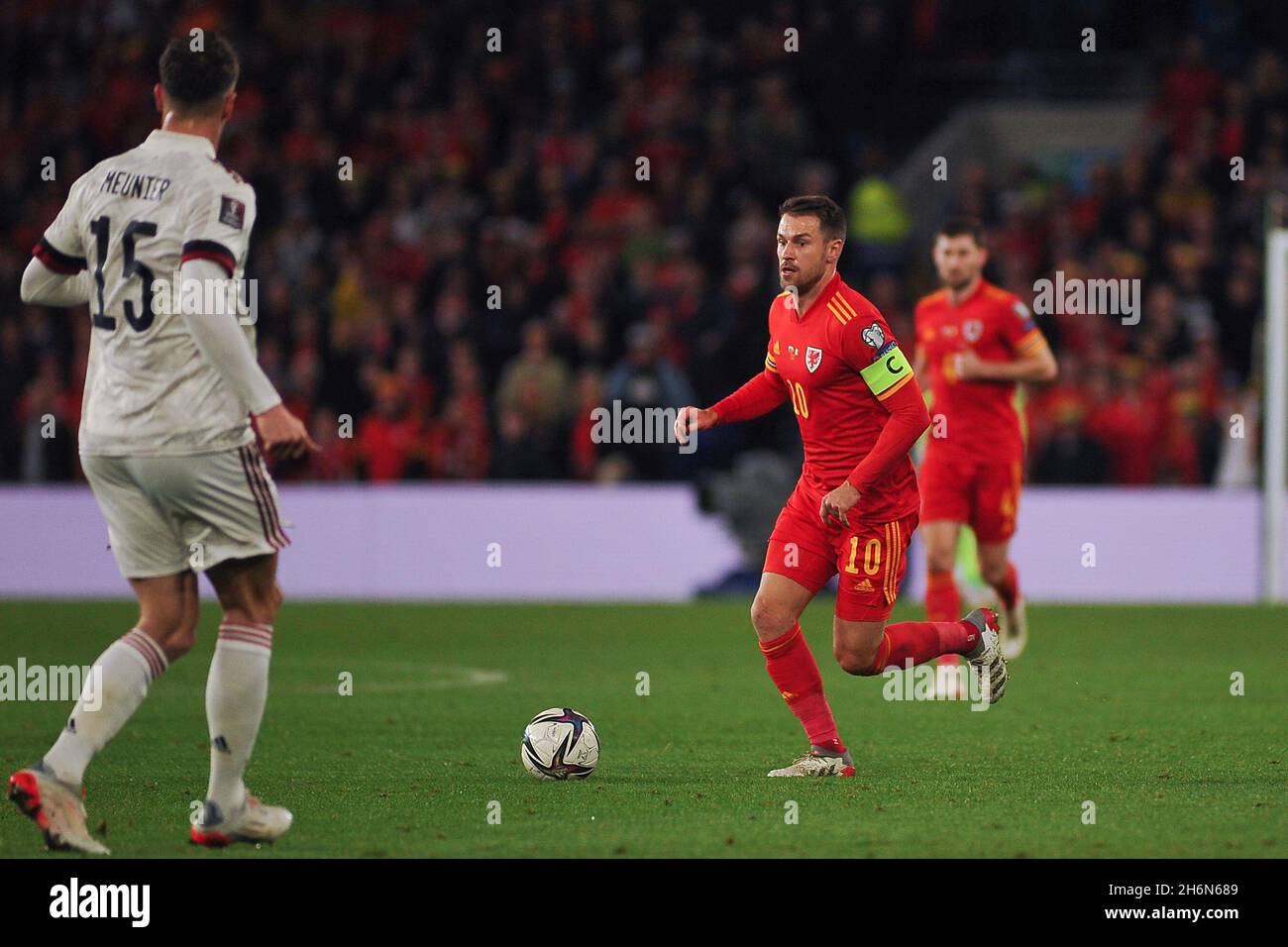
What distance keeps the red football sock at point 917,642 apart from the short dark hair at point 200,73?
10.4ft

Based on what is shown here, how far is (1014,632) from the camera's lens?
11.6 m

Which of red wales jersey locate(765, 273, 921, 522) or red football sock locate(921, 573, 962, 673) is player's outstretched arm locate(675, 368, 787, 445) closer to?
red wales jersey locate(765, 273, 921, 522)

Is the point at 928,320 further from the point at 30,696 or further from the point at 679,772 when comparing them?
the point at 30,696

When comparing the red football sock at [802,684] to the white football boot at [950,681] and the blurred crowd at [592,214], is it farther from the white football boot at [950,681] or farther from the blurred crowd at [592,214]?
the blurred crowd at [592,214]

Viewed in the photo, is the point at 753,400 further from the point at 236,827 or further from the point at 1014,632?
the point at 1014,632

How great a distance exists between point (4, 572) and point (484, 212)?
6015mm

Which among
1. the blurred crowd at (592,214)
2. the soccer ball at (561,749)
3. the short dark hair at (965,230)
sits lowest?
the soccer ball at (561,749)

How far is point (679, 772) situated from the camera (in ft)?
24.1

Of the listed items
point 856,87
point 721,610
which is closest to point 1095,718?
point 721,610

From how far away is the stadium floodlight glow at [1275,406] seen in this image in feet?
51.2

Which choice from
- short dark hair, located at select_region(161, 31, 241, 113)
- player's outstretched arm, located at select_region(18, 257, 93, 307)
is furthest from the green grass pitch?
short dark hair, located at select_region(161, 31, 241, 113)

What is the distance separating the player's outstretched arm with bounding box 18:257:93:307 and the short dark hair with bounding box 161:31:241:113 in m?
0.59

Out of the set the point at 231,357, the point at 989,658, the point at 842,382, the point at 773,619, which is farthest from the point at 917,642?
the point at 231,357

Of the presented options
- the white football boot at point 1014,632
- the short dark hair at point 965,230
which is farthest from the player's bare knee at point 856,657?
the white football boot at point 1014,632
